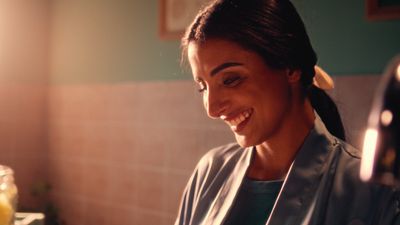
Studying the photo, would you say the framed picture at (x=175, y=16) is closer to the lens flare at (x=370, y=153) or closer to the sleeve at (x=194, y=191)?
the sleeve at (x=194, y=191)

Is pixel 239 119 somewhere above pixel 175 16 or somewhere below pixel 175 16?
below

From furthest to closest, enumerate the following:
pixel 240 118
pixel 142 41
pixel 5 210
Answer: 1. pixel 142 41
2. pixel 240 118
3. pixel 5 210

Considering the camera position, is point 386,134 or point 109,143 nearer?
point 386,134

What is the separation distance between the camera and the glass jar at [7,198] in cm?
75

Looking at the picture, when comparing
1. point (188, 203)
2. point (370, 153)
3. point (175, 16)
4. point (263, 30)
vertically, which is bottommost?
point (188, 203)

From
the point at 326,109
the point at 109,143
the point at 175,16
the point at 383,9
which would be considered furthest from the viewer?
the point at 109,143

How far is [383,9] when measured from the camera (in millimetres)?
1208

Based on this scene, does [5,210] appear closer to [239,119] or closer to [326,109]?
[239,119]

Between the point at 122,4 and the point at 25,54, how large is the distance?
0.56 meters

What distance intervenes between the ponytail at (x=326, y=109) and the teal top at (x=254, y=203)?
18cm

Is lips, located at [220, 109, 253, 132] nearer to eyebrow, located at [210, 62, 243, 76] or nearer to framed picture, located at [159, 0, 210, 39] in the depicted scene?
eyebrow, located at [210, 62, 243, 76]

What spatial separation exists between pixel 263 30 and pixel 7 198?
53cm

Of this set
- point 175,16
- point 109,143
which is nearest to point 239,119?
point 175,16

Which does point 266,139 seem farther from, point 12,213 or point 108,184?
point 108,184
